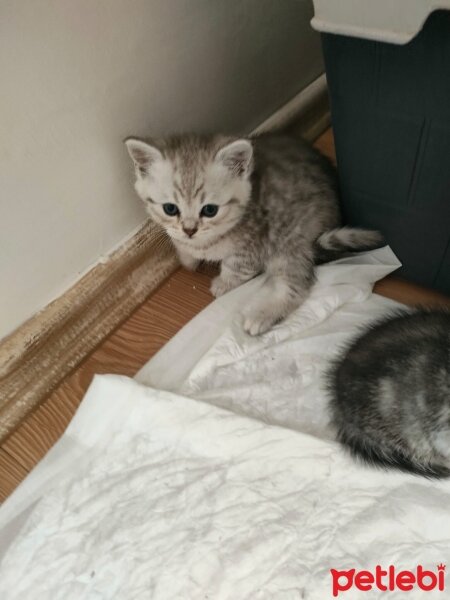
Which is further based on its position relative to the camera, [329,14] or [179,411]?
[179,411]

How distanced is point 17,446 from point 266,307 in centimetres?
56

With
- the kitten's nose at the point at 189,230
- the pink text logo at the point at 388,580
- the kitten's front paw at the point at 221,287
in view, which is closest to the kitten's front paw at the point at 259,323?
the kitten's front paw at the point at 221,287

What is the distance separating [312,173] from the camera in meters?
1.10

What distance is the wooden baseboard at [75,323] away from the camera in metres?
0.95

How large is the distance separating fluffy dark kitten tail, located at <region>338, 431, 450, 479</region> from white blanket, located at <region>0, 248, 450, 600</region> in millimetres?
16

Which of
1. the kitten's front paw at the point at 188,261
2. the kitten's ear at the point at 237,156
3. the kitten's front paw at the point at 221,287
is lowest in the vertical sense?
the kitten's front paw at the point at 221,287

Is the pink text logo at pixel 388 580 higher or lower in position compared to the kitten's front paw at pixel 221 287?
lower

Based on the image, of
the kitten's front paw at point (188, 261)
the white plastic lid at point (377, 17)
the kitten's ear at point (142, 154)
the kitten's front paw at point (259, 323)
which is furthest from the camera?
the kitten's front paw at point (188, 261)

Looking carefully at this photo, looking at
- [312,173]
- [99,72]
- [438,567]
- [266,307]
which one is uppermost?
[99,72]

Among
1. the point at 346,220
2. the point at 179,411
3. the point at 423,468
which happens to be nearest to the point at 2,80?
the point at 179,411

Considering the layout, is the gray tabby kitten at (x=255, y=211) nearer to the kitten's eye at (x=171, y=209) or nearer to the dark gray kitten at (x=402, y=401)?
the kitten's eye at (x=171, y=209)

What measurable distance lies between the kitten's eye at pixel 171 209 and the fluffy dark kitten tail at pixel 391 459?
0.53 metres

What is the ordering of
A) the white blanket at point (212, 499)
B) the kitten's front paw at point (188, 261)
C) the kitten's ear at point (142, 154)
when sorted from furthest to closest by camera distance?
the kitten's front paw at point (188, 261)
the kitten's ear at point (142, 154)
the white blanket at point (212, 499)

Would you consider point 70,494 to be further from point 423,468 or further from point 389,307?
point 389,307
